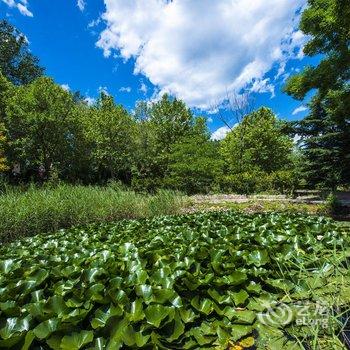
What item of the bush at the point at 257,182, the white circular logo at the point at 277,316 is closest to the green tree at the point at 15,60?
the bush at the point at 257,182

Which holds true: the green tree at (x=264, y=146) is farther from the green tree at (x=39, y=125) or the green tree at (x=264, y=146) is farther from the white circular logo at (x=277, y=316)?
the white circular logo at (x=277, y=316)

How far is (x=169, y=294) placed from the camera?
2529mm

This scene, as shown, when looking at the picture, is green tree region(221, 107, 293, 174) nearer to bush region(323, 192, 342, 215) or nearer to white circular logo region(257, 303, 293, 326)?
bush region(323, 192, 342, 215)

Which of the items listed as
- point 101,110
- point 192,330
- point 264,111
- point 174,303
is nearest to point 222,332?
point 192,330

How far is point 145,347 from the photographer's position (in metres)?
2.19

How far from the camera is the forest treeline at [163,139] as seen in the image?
470 inches

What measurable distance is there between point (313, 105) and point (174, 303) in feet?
67.9

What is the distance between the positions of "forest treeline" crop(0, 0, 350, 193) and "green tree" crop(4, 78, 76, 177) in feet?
0.21

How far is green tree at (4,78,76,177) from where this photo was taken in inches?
822

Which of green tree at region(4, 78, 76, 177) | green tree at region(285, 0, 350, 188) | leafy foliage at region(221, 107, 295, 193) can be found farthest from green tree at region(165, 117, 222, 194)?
green tree at region(4, 78, 76, 177)

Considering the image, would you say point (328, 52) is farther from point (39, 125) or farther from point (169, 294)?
point (39, 125)

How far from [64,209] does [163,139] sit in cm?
2154

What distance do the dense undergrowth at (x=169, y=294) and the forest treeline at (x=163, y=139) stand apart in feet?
28.7

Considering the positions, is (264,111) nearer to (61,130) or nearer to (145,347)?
(61,130)
